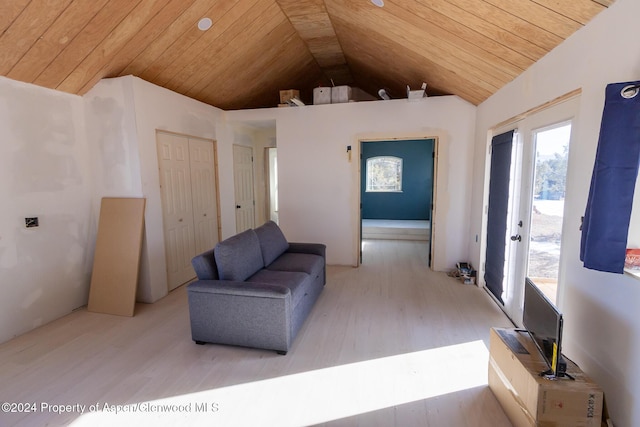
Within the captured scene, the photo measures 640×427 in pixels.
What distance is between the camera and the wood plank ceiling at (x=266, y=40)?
82.4 inches

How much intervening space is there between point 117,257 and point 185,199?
1053mm

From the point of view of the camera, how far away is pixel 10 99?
2592 millimetres

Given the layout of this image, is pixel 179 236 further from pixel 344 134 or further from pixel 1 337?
pixel 344 134

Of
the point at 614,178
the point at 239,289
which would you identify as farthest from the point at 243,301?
the point at 614,178

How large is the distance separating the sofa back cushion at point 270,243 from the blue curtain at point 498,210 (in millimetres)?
2369

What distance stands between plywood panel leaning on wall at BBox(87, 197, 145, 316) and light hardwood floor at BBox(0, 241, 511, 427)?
0.16 metres

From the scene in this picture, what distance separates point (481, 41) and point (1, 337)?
474 centimetres

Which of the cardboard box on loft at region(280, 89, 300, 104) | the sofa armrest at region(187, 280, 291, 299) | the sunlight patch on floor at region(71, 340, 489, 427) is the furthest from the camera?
the cardboard box on loft at region(280, 89, 300, 104)

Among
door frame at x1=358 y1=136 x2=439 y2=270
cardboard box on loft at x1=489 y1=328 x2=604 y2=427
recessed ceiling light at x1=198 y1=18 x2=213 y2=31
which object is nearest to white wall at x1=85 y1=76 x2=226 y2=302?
recessed ceiling light at x1=198 y1=18 x2=213 y2=31

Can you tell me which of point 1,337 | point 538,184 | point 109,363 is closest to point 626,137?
point 538,184

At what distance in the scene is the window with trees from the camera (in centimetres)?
751

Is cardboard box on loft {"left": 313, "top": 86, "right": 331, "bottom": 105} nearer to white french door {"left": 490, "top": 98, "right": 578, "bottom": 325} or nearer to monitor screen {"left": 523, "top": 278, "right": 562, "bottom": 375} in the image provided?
white french door {"left": 490, "top": 98, "right": 578, "bottom": 325}

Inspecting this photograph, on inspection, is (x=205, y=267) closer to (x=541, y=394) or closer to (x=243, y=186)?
(x=541, y=394)

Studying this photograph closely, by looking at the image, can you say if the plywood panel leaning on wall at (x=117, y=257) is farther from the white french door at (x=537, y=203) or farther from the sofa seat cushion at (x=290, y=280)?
the white french door at (x=537, y=203)
